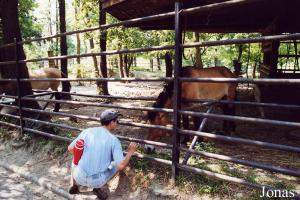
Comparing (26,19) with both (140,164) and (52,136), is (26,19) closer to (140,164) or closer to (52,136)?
(52,136)

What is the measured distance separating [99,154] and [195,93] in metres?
3.29

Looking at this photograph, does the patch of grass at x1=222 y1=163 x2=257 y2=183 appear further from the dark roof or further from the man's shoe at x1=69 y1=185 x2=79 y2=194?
the dark roof

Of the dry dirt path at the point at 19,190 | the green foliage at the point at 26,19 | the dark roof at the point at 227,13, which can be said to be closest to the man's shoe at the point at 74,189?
the dry dirt path at the point at 19,190

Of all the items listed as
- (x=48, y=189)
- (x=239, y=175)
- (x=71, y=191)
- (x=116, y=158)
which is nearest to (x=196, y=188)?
(x=239, y=175)

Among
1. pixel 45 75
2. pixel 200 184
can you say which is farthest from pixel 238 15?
pixel 45 75

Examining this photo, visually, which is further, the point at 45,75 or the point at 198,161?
the point at 45,75

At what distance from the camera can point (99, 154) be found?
12.9 feet

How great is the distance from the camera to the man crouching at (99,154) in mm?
3914

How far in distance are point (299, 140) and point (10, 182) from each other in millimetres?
5287

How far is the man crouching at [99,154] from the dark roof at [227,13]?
7.88ft

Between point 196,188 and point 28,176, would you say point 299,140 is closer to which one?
point 196,188

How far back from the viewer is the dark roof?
6.31 meters

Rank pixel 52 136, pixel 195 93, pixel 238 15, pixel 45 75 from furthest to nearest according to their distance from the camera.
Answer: pixel 45 75, pixel 238 15, pixel 195 93, pixel 52 136

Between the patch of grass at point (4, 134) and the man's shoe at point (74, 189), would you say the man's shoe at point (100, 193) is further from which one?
the patch of grass at point (4, 134)
